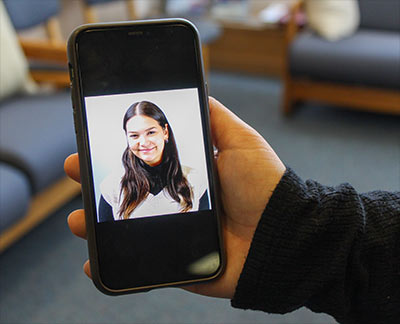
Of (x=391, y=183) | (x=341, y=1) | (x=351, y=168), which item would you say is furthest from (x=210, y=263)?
(x=341, y=1)

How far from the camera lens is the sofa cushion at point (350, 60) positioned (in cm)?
216

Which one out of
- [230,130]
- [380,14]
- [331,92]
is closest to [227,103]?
[331,92]

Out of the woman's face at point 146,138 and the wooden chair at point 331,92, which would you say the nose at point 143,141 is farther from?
the wooden chair at point 331,92

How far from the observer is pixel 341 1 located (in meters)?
2.33

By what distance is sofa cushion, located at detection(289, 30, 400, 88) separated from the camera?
7.09 feet

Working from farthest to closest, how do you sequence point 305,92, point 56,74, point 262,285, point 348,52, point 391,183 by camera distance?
point 305,92, point 348,52, point 56,74, point 391,183, point 262,285

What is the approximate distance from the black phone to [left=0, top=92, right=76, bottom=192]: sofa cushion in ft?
2.50

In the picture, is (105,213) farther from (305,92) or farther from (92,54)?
(305,92)

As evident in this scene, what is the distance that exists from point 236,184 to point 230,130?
0.09 m

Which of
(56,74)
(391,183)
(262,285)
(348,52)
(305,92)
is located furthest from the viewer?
(305,92)

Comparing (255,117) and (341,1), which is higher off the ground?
(341,1)

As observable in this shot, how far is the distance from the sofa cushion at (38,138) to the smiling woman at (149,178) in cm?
78

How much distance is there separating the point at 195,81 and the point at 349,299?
0.39 metres

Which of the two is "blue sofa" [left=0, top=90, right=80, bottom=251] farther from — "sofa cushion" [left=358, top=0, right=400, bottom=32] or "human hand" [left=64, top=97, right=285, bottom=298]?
"sofa cushion" [left=358, top=0, right=400, bottom=32]
